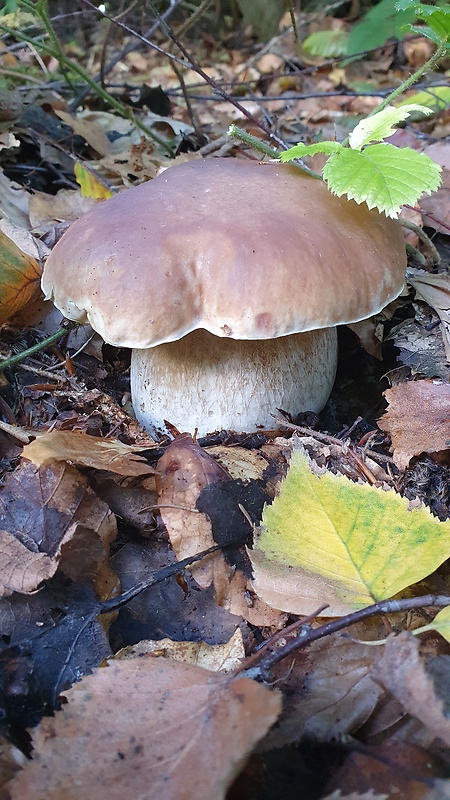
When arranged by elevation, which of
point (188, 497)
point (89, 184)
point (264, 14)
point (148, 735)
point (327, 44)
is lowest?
point (327, 44)

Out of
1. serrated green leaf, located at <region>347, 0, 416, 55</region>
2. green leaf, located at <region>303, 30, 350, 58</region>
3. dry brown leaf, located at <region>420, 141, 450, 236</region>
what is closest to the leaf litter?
dry brown leaf, located at <region>420, 141, 450, 236</region>

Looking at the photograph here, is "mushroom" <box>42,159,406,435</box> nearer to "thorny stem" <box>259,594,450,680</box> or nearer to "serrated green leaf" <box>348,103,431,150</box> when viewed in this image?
"serrated green leaf" <box>348,103,431,150</box>

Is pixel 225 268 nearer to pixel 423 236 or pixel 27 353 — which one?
pixel 27 353

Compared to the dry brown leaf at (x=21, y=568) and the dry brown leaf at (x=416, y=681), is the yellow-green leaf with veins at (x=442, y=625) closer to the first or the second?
the dry brown leaf at (x=416, y=681)

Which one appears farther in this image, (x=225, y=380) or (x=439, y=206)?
(x=439, y=206)

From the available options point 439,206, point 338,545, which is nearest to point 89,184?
point 439,206

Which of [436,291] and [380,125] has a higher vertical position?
[380,125]

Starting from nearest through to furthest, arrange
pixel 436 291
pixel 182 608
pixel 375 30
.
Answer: pixel 182 608 < pixel 436 291 < pixel 375 30
